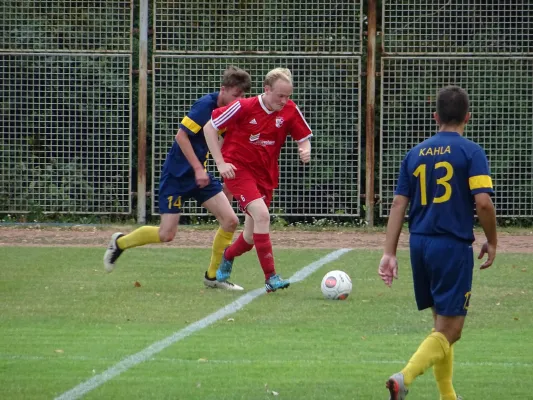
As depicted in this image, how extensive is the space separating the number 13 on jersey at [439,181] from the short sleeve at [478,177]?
10cm

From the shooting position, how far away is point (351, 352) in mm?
7113

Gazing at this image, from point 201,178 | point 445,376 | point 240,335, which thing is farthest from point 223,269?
point 445,376

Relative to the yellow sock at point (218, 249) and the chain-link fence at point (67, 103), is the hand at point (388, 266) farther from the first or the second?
the chain-link fence at point (67, 103)

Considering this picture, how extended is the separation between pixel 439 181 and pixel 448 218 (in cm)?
19

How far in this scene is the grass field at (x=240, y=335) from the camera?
6.06m

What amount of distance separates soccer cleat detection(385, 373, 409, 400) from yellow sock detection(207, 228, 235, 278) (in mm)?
5232

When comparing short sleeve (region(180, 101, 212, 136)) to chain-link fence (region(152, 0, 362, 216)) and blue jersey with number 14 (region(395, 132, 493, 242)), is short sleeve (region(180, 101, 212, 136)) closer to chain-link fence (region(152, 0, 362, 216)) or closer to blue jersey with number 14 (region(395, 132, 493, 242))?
blue jersey with number 14 (region(395, 132, 493, 242))

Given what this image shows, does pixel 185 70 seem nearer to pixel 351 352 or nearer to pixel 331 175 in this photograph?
pixel 331 175

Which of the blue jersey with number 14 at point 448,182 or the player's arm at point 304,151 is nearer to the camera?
the blue jersey with number 14 at point 448,182

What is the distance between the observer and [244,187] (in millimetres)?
10000

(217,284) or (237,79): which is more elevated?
(237,79)

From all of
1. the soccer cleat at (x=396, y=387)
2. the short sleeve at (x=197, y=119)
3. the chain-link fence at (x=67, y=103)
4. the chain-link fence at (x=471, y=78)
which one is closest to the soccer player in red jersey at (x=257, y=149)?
the short sleeve at (x=197, y=119)

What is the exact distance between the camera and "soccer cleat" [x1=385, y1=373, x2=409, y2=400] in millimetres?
5164

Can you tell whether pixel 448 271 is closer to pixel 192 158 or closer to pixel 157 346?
pixel 157 346
